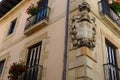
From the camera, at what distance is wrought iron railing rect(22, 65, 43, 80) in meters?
7.27

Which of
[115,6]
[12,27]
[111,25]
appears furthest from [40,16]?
[12,27]

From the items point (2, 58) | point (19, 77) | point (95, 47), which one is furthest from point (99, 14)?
point (2, 58)

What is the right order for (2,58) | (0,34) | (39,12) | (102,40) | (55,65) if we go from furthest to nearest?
1. (0,34)
2. (2,58)
3. (39,12)
4. (102,40)
5. (55,65)

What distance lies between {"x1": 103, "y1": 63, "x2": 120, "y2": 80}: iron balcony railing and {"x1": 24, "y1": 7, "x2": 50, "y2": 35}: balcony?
303 cm

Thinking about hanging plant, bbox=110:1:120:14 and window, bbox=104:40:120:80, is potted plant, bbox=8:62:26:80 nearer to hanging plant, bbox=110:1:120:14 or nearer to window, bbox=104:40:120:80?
window, bbox=104:40:120:80

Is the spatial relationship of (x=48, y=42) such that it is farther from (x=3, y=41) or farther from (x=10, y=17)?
(x=10, y=17)

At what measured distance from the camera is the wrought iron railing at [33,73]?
23.9ft

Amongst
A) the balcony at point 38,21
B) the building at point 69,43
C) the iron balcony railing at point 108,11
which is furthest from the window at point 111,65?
the balcony at point 38,21

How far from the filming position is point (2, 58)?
10.5m

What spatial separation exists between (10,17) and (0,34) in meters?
1.17

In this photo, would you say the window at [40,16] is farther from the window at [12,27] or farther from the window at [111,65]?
the window at [111,65]

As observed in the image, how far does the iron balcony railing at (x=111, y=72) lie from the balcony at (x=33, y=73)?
215 centimetres

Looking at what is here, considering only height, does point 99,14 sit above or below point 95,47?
above

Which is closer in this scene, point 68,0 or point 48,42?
point 48,42
